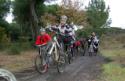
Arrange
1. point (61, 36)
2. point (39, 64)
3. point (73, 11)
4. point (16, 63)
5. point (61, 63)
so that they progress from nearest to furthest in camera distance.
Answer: point (39, 64) < point (61, 63) < point (61, 36) < point (16, 63) < point (73, 11)

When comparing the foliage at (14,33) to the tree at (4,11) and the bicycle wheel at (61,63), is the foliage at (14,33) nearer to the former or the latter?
the tree at (4,11)

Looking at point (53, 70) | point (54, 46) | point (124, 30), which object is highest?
point (54, 46)

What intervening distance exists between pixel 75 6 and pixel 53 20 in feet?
14.9

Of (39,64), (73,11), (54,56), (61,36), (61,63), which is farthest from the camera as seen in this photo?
(73,11)

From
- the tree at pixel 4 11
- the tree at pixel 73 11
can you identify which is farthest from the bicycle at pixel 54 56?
the tree at pixel 4 11

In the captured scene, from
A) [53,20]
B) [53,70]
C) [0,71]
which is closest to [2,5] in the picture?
[53,20]

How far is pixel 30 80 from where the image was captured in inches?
537

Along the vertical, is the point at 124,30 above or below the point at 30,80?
below

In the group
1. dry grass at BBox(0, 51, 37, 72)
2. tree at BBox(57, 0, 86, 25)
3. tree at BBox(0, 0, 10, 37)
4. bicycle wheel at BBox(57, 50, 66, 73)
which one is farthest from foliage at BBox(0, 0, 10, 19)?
bicycle wheel at BBox(57, 50, 66, 73)

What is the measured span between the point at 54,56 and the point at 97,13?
62.7m

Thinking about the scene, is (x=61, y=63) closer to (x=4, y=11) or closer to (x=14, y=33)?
(x=4, y=11)

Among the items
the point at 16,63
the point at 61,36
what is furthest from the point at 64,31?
the point at 16,63

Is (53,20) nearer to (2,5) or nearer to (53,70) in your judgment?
(2,5)

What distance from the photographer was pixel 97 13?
7838cm
